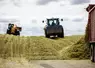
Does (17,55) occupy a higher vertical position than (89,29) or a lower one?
lower

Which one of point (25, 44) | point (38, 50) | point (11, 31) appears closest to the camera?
point (38, 50)

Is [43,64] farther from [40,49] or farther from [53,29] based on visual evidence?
[53,29]

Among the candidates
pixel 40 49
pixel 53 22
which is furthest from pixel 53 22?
pixel 40 49

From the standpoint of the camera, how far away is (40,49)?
1067 inches

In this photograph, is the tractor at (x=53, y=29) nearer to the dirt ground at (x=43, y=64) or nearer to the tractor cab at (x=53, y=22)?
the tractor cab at (x=53, y=22)

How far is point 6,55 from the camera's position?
25000 millimetres

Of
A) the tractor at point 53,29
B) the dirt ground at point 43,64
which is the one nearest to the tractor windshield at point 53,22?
the tractor at point 53,29

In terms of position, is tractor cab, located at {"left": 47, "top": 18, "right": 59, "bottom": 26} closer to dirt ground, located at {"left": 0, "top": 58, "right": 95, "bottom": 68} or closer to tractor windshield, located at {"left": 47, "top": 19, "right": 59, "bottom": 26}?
tractor windshield, located at {"left": 47, "top": 19, "right": 59, "bottom": 26}

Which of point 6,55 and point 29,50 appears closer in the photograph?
point 6,55

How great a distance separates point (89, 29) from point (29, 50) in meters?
6.97

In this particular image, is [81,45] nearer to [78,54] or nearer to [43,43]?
[78,54]

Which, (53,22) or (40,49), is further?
(53,22)

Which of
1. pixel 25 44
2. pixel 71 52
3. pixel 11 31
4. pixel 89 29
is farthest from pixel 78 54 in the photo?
pixel 11 31

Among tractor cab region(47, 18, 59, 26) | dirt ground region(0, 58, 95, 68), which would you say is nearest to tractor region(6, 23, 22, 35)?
tractor cab region(47, 18, 59, 26)
